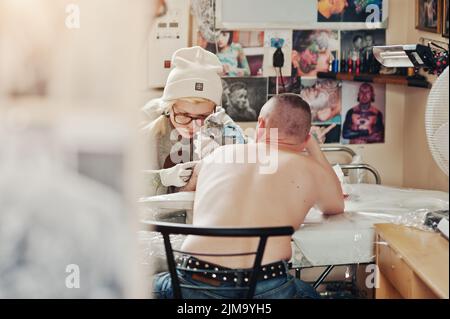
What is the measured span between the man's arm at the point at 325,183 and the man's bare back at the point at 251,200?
22 millimetres

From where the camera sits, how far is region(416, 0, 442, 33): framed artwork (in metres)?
1.55

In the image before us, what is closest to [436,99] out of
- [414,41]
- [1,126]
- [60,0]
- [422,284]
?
[422,284]

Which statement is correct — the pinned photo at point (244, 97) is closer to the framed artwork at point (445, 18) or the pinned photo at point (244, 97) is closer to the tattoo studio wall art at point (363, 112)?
the tattoo studio wall art at point (363, 112)

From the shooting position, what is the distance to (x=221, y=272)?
125 centimetres

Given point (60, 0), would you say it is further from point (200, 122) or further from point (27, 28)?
point (200, 122)

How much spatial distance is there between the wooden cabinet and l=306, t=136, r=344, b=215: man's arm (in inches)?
5.3

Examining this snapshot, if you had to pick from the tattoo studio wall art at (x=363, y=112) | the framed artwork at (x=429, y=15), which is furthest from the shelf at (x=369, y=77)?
the framed artwork at (x=429, y=15)

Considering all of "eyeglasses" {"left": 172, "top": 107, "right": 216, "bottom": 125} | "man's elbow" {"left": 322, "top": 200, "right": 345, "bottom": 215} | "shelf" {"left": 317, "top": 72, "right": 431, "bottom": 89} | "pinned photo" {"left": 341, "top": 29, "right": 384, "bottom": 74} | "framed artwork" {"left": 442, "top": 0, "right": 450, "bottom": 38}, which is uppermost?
"framed artwork" {"left": 442, "top": 0, "right": 450, "bottom": 38}

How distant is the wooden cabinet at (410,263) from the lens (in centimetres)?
104

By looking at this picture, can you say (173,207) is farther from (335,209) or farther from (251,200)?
(335,209)

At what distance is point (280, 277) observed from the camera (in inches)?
49.9

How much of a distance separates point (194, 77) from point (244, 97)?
0.56ft

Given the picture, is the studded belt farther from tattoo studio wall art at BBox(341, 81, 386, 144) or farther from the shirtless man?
tattoo studio wall art at BBox(341, 81, 386, 144)

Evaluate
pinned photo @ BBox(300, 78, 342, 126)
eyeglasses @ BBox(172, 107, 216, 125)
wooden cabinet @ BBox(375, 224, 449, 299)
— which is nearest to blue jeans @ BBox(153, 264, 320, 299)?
wooden cabinet @ BBox(375, 224, 449, 299)
